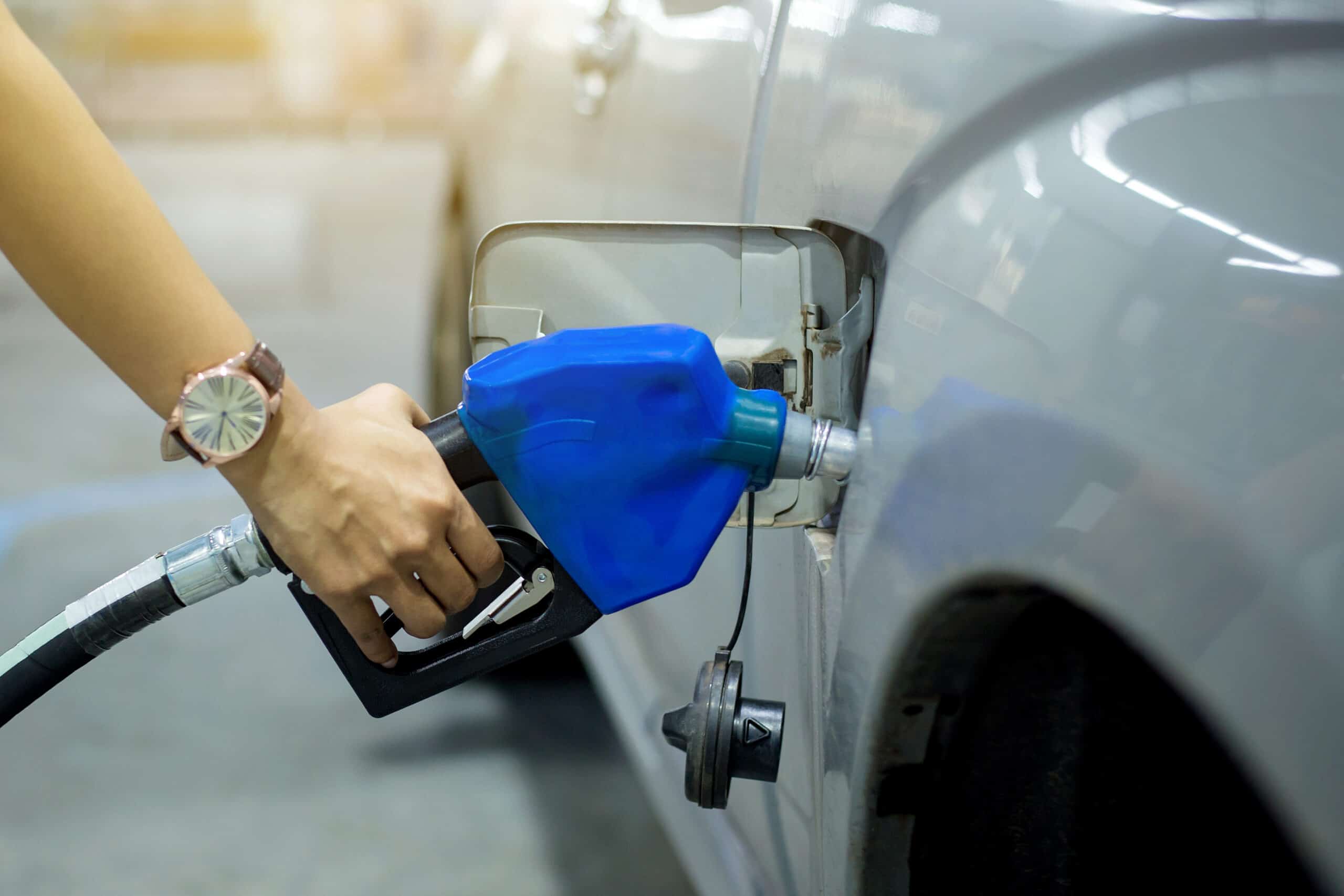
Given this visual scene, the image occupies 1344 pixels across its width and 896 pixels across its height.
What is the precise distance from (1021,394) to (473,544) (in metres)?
0.41

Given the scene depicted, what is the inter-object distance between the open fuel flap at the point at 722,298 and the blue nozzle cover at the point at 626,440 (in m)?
0.06

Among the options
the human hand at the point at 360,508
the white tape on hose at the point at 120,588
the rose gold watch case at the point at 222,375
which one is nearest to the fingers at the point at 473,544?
the human hand at the point at 360,508

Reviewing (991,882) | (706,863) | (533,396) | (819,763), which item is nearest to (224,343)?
(533,396)

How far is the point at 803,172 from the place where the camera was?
758 mm

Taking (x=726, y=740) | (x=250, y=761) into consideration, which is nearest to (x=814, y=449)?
(x=726, y=740)

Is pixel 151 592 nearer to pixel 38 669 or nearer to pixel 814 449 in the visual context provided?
pixel 38 669

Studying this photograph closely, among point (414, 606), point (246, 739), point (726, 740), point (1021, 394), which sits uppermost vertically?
point (1021, 394)

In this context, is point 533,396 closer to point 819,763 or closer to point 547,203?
point 819,763

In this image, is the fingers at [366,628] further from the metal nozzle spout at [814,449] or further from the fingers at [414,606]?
the metal nozzle spout at [814,449]

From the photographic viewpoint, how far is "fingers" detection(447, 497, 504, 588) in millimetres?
764

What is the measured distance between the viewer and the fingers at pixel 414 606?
0.76 meters

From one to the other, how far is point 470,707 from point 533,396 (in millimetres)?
1524

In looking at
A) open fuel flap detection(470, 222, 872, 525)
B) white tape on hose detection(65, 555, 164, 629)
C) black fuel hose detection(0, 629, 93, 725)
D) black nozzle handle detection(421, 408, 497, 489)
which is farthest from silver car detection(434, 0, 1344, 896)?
black fuel hose detection(0, 629, 93, 725)

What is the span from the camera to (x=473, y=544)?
775 millimetres
